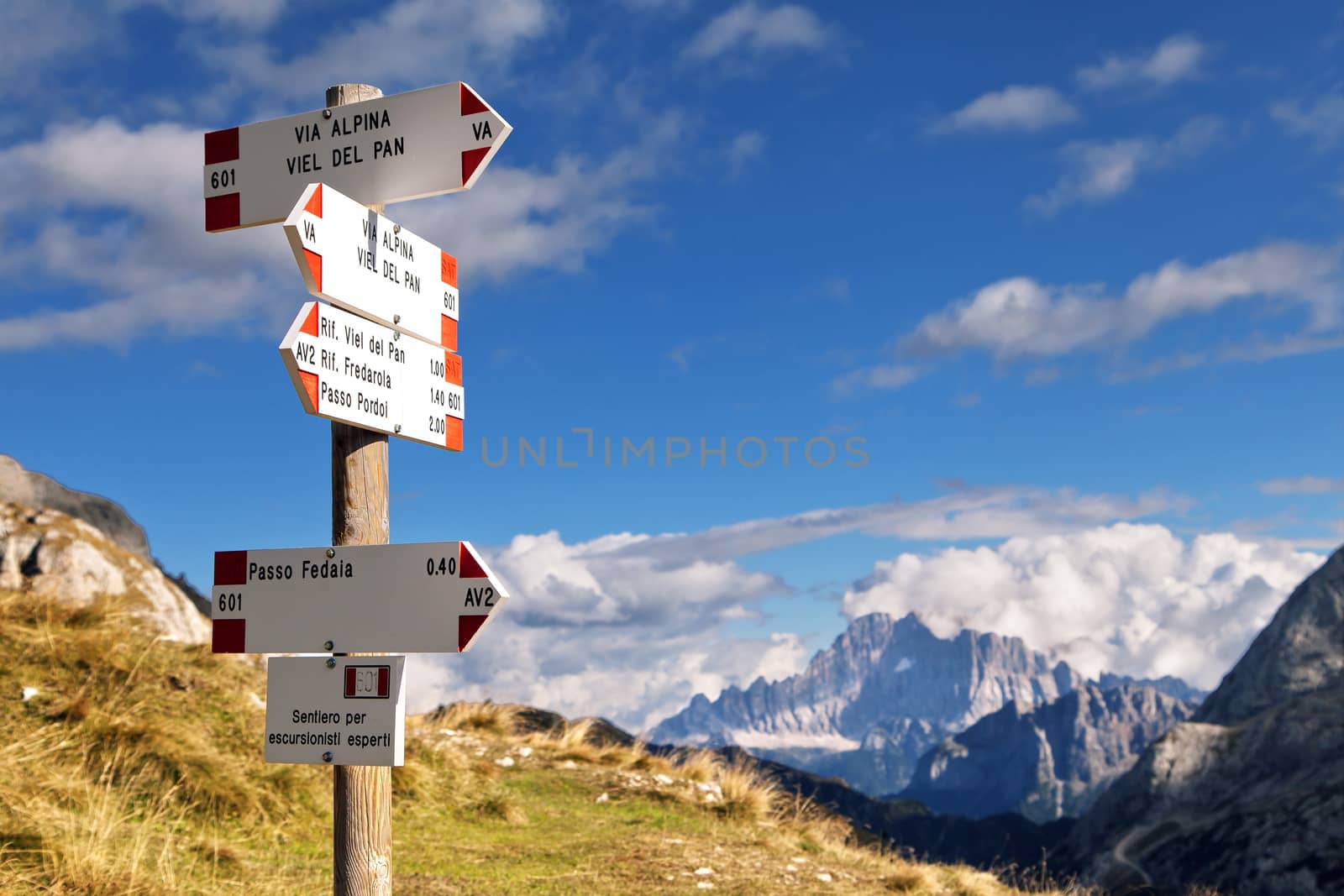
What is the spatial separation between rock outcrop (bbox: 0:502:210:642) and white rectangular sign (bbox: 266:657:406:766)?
17.6 meters

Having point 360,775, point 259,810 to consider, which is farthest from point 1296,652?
point 360,775

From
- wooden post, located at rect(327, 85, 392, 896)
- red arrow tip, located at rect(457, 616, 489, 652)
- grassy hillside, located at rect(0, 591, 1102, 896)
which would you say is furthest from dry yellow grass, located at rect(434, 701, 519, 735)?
red arrow tip, located at rect(457, 616, 489, 652)

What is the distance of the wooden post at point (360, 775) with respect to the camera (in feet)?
14.8

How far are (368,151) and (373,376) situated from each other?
3.62ft

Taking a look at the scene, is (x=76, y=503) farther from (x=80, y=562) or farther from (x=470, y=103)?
(x=470, y=103)

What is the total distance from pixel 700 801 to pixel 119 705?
22.3ft

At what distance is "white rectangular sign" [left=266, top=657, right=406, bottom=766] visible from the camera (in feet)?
14.0

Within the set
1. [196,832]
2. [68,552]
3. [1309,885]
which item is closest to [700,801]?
[196,832]

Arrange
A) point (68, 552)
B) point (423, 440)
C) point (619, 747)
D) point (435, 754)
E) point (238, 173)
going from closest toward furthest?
point (423, 440) → point (238, 173) → point (435, 754) → point (619, 747) → point (68, 552)

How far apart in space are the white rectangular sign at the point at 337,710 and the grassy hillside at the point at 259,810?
3079mm

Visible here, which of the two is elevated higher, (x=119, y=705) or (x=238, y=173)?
(x=238, y=173)

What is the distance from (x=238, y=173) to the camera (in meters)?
5.11

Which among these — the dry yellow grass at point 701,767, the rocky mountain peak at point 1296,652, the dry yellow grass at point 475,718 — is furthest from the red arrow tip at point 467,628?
the rocky mountain peak at point 1296,652

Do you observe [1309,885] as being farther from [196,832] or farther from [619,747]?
[196,832]
